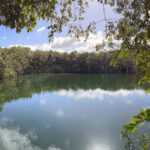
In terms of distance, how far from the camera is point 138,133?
5711 millimetres

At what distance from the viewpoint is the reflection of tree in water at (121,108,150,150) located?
2.45 feet

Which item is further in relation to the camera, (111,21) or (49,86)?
(49,86)

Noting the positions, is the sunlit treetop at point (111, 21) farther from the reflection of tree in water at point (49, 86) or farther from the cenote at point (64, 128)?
the reflection of tree in water at point (49, 86)

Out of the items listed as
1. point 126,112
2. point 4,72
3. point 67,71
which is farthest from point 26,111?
point 67,71

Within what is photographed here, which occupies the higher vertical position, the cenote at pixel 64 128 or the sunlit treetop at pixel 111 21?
the sunlit treetop at pixel 111 21

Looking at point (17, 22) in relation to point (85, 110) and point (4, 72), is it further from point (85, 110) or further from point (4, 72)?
point (4, 72)

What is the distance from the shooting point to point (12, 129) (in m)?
7.30

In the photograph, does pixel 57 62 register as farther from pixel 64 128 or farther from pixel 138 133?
pixel 138 133

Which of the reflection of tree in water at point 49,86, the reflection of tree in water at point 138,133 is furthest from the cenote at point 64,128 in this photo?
the reflection of tree in water at point 49,86

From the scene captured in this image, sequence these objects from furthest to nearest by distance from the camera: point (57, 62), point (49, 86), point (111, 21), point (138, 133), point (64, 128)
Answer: point (57, 62), point (49, 86), point (64, 128), point (138, 133), point (111, 21)

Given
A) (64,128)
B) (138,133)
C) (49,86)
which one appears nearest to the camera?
(138,133)

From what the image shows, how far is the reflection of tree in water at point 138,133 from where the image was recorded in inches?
29.4

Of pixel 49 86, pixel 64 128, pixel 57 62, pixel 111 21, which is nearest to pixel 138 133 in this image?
pixel 64 128

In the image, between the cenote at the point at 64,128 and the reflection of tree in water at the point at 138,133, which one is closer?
the reflection of tree in water at the point at 138,133
